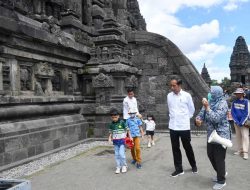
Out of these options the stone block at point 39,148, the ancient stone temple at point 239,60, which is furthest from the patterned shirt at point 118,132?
the ancient stone temple at point 239,60

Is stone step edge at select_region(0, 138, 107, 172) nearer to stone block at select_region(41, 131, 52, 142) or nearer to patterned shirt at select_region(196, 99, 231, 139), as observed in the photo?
stone block at select_region(41, 131, 52, 142)

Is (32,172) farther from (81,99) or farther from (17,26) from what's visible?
(81,99)

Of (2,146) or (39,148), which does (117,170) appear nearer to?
(2,146)

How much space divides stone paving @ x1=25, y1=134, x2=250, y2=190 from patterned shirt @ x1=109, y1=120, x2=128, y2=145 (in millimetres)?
586

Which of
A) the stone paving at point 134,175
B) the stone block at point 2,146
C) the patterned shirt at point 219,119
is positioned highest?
the patterned shirt at point 219,119

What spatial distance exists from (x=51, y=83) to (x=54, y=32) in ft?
4.54

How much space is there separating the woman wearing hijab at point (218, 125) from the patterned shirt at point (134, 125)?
1.82 m

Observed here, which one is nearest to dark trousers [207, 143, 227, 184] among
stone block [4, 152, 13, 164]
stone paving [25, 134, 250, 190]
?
stone paving [25, 134, 250, 190]

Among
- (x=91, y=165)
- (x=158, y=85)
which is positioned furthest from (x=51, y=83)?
(x=158, y=85)

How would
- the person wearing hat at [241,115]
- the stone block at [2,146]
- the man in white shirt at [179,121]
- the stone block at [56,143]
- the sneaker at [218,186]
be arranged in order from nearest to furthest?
the sneaker at [218,186] < the man in white shirt at [179,121] < the stone block at [2,146] < the person wearing hat at [241,115] < the stone block at [56,143]

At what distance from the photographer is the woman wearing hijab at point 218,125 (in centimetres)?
504

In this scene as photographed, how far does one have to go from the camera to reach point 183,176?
576cm

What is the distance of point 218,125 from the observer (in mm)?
5137

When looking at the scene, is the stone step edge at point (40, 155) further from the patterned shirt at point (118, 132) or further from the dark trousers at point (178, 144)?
the dark trousers at point (178, 144)
